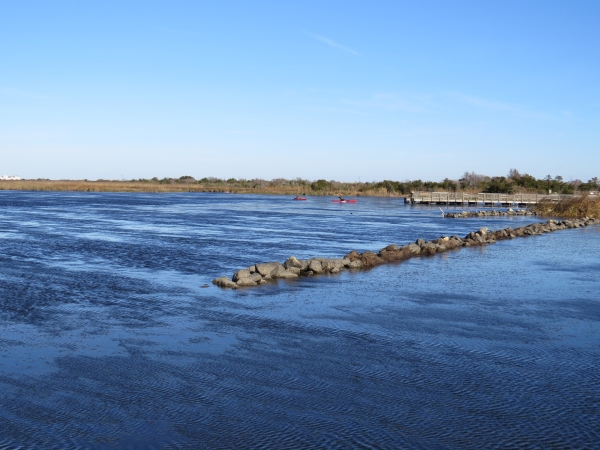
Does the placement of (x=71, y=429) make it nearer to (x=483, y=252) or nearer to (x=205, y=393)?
(x=205, y=393)

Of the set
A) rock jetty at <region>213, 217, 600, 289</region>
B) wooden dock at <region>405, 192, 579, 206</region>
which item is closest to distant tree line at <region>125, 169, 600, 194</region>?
wooden dock at <region>405, 192, 579, 206</region>

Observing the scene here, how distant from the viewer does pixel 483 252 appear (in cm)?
2508

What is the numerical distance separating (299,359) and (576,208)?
4953 cm

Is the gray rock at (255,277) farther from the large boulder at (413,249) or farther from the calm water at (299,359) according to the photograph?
the large boulder at (413,249)

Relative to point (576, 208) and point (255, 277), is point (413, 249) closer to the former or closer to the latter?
point (255, 277)

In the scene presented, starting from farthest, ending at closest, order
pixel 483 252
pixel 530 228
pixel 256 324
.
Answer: pixel 530 228, pixel 483 252, pixel 256 324

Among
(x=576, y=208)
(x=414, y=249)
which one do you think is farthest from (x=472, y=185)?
(x=414, y=249)

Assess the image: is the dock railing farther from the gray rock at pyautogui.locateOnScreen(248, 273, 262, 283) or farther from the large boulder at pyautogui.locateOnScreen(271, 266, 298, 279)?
the gray rock at pyautogui.locateOnScreen(248, 273, 262, 283)

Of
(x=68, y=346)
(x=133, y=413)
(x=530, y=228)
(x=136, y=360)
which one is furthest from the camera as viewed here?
(x=530, y=228)

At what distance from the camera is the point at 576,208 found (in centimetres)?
5294

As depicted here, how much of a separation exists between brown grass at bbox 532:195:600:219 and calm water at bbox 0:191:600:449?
35233 millimetres

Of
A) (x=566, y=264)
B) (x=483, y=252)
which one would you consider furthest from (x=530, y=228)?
(x=566, y=264)

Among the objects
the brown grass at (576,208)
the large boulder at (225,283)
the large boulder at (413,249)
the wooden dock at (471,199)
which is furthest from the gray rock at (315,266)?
the wooden dock at (471,199)

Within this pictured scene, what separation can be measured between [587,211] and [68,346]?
49985mm
